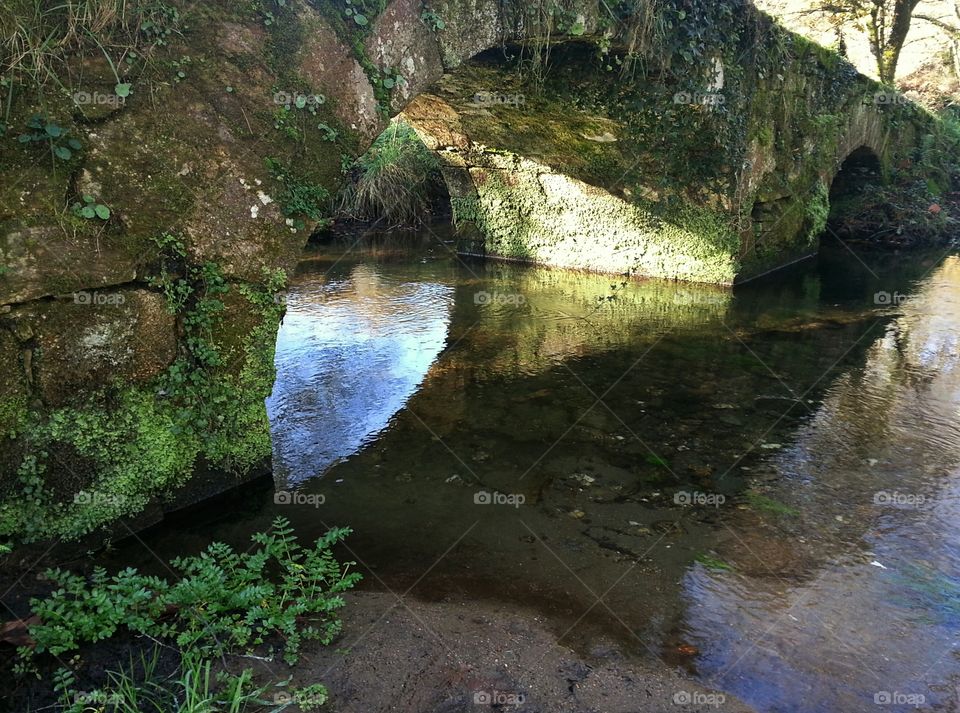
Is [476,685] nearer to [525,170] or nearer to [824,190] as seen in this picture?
[525,170]

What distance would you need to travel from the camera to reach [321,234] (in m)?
12.0

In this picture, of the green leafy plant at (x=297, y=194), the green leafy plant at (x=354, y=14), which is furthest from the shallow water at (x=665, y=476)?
the green leafy plant at (x=354, y=14)

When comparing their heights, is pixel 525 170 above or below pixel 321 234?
above

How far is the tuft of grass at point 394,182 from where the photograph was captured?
37.8ft

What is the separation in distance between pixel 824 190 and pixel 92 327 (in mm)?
9384

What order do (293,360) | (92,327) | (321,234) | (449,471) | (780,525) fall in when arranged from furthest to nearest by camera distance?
(321,234), (293,360), (449,471), (780,525), (92,327)

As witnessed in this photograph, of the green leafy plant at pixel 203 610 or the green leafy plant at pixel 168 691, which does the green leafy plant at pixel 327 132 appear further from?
the green leafy plant at pixel 168 691

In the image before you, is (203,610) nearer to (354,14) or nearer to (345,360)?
(354,14)

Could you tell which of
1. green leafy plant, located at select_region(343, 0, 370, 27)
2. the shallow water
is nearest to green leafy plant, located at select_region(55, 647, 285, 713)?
the shallow water

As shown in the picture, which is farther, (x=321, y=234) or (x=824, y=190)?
(x=321, y=234)

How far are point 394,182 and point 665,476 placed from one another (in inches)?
357

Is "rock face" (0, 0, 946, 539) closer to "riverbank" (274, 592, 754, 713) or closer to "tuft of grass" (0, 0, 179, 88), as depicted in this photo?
"tuft of grass" (0, 0, 179, 88)

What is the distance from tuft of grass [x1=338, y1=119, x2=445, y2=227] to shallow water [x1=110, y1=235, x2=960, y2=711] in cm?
477

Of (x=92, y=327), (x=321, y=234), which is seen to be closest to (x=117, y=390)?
(x=92, y=327)
